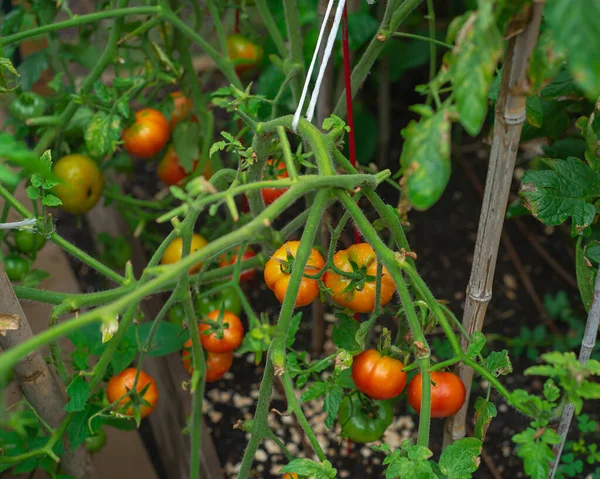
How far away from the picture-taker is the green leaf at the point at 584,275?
950 mm

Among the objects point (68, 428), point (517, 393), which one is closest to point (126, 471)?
Result: point (68, 428)

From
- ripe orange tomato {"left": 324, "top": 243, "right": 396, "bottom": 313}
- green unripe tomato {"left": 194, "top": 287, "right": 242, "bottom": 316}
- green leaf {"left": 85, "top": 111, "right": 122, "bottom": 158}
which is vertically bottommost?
green unripe tomato {"left": 194, "top": 287, "right": 242, "bottom": 316}

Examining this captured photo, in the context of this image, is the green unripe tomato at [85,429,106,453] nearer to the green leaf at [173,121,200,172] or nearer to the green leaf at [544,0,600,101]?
the green leaf at [173,121,200,172]

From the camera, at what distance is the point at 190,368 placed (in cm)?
128

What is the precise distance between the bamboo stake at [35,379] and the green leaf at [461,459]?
551 millimetres

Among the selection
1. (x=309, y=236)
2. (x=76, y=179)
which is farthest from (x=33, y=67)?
(x=309, y=236)

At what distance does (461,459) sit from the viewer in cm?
82

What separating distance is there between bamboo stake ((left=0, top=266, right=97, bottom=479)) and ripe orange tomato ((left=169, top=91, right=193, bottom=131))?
686mm

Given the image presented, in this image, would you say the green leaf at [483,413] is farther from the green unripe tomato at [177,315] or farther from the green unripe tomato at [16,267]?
the green unripe tomato at [16,267]

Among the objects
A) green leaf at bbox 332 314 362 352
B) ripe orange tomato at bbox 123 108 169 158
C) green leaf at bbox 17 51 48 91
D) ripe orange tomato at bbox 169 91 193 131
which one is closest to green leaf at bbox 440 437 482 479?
green leaf at bbox 332 314 362 352

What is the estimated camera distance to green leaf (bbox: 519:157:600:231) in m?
0.94

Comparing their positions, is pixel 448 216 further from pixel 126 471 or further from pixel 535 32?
pixel 535 32

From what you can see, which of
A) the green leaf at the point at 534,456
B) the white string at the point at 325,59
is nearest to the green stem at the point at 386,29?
the white string at the point at 325,59

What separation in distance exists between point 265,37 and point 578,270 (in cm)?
109
